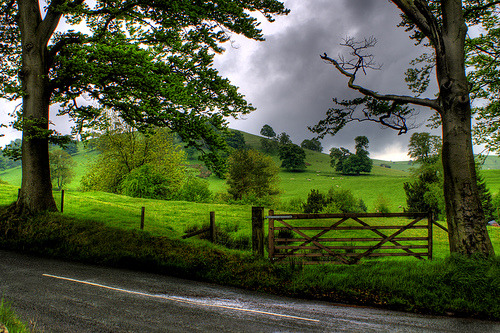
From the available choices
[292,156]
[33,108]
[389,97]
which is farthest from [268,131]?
[389,97]

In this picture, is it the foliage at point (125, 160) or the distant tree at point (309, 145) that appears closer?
the foliage at point (125, 160)

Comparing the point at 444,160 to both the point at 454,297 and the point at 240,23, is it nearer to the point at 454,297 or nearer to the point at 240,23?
the point at 454,297

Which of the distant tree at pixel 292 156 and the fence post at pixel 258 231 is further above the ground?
the distant tree at pixel 292 156

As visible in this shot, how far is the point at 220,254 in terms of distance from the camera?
33.1 ft

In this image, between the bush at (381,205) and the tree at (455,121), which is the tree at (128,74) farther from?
the bush at (381,205)

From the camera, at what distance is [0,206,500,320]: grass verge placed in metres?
7.07

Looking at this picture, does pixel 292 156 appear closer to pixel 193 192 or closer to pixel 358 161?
pixel 358 161

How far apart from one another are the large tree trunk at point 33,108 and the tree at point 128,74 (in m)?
0.04

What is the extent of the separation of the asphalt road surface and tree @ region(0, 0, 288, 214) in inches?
274

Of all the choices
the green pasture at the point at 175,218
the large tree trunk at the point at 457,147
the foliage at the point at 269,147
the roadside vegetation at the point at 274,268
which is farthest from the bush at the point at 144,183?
the foliage at the point at 269,147

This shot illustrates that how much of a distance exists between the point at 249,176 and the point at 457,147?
161ft

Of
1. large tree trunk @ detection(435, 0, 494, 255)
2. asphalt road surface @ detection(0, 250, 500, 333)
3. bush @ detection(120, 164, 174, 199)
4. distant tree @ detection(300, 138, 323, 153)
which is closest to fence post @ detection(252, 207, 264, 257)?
asphalt road surface @ detection(0, 250, 500, 333)

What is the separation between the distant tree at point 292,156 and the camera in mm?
114000

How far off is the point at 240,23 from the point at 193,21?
2.26 meters
